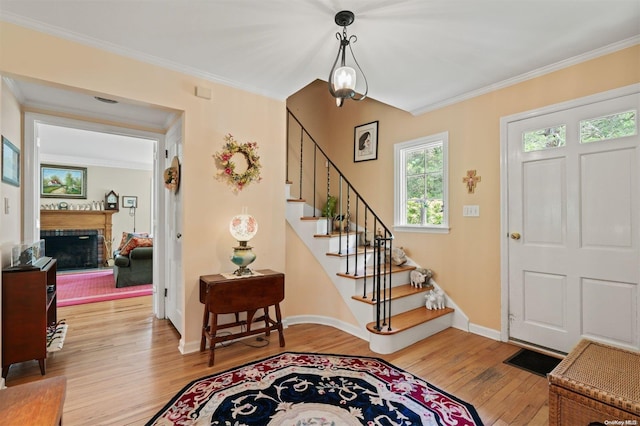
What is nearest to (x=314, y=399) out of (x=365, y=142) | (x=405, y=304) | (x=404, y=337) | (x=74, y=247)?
(x=404, y=337)

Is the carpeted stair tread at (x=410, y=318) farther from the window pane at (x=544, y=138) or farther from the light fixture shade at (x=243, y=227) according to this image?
the window pane at (x=544, y=138)

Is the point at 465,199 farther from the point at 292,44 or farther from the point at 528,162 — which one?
the point at 292,44

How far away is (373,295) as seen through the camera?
2799 millimetres

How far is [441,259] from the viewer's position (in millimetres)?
3287

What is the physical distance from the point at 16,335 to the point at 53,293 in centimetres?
65

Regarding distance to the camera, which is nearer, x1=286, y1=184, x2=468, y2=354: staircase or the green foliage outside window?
x1=286, y1=184, x2=468, y2=354: staircase

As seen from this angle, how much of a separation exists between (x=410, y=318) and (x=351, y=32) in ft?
8.19

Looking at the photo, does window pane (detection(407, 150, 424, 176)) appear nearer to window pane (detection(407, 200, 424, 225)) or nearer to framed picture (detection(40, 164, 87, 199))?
window pane (detection(407, 200, 424, 225))

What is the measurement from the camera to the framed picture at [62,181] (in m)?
6.39

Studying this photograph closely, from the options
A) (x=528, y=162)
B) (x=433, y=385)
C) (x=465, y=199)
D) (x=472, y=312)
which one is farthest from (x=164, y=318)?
(x=528, y=162)

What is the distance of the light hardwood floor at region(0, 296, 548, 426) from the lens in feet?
5.90

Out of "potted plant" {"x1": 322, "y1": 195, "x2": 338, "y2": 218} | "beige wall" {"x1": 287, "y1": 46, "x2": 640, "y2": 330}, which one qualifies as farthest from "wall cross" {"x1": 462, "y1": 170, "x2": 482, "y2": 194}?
"potted plant" {"x1": 322, "y1": 195, "x2": 338, "y2": 218}

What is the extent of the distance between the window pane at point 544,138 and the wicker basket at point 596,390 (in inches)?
66.0

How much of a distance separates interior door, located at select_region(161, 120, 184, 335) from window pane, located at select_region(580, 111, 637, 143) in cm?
344
